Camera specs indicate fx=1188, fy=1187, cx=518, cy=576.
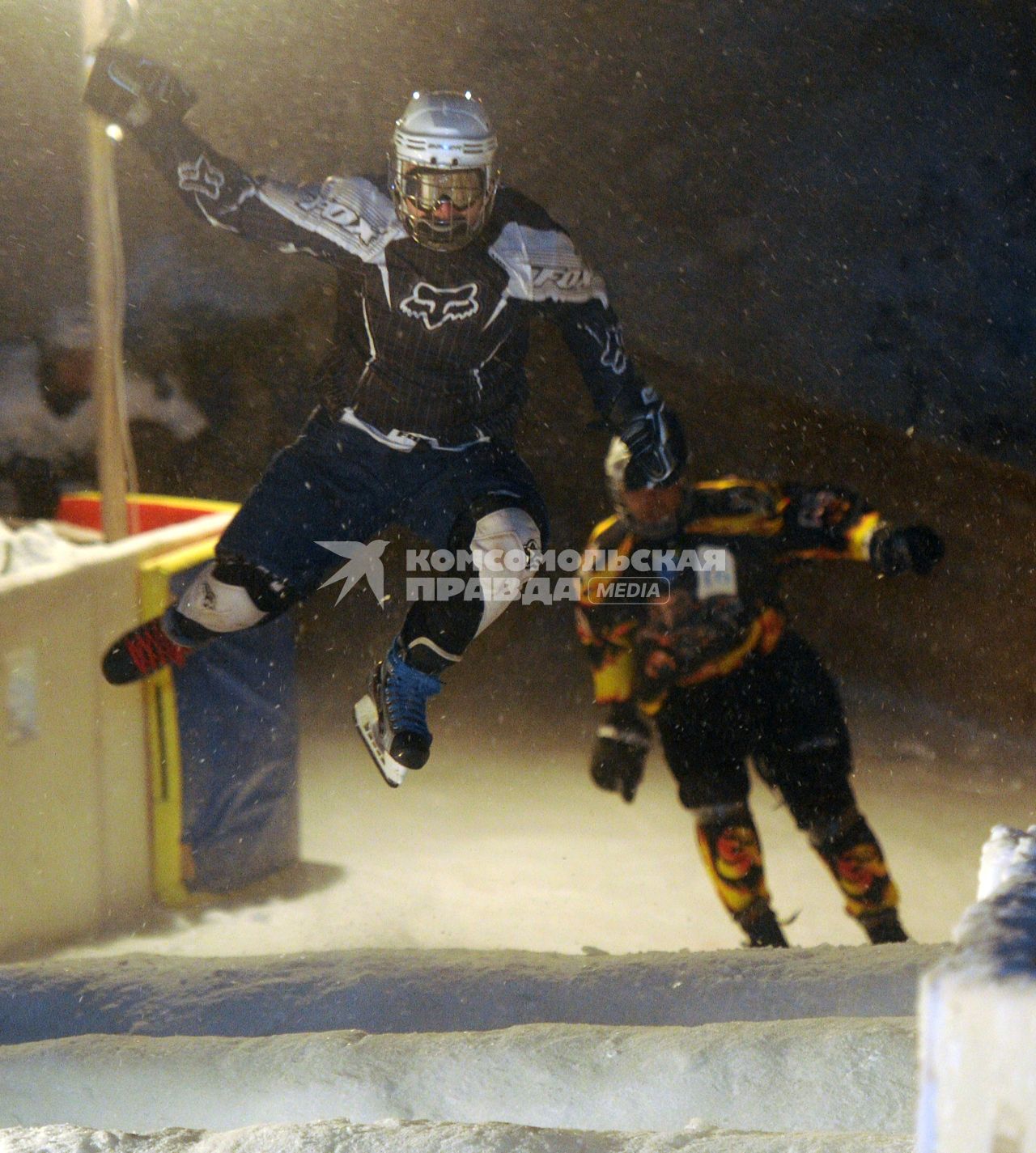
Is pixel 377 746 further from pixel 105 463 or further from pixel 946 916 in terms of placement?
pixel 946 916

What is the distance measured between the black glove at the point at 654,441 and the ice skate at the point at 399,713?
659 millimetres

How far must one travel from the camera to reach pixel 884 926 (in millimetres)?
3414

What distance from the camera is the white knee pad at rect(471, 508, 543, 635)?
245cm

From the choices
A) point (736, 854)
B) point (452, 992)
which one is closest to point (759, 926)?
point (736, 854)

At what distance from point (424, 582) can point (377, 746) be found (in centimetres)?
39

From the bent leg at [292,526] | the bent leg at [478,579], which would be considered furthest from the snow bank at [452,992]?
the bent leg at [292,526]

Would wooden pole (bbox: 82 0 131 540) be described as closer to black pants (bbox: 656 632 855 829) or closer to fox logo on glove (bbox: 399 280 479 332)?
fox logo on glove (bbox: 399 280 479 332)

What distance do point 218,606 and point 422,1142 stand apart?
1.55 meters

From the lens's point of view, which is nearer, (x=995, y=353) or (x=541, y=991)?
(x=541, y=991)

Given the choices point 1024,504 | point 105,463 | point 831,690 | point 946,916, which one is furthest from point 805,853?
point 105,463

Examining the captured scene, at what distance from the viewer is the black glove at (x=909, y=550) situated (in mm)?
3158

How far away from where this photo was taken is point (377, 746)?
8.58 ft

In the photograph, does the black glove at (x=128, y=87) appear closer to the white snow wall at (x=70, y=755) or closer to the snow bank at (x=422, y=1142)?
the white snow wall at (x=70, y=755)

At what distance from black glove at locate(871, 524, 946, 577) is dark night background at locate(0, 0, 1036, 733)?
3.65m
